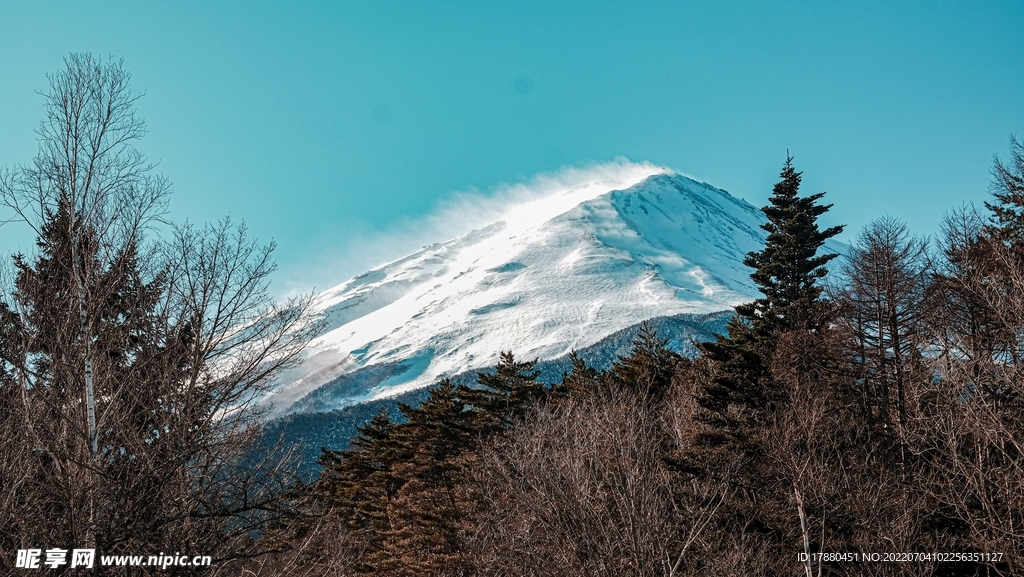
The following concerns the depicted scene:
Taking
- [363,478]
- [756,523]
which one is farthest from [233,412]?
[363,478]

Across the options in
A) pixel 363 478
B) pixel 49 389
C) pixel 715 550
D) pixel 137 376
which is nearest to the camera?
pixel 49 389

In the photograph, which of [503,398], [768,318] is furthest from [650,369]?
[503,398]

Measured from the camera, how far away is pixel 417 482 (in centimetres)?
2952

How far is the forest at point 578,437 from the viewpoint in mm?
6234

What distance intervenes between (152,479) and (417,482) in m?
24.6

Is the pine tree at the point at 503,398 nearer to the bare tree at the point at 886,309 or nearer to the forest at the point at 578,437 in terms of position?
the forest at the point at 578,437

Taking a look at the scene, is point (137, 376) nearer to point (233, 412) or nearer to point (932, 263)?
point (233, 412)

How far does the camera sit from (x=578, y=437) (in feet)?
44.4

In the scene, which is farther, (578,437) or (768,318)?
(768,318)

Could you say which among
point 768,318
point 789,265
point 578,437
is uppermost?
point 789,265

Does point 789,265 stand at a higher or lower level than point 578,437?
higher

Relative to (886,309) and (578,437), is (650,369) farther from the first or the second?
(578,437)

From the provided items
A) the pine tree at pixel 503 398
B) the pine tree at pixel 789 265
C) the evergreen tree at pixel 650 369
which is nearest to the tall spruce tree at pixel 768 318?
the pine tree at pixel 789 265

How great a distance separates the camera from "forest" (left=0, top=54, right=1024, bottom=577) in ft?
20.5
